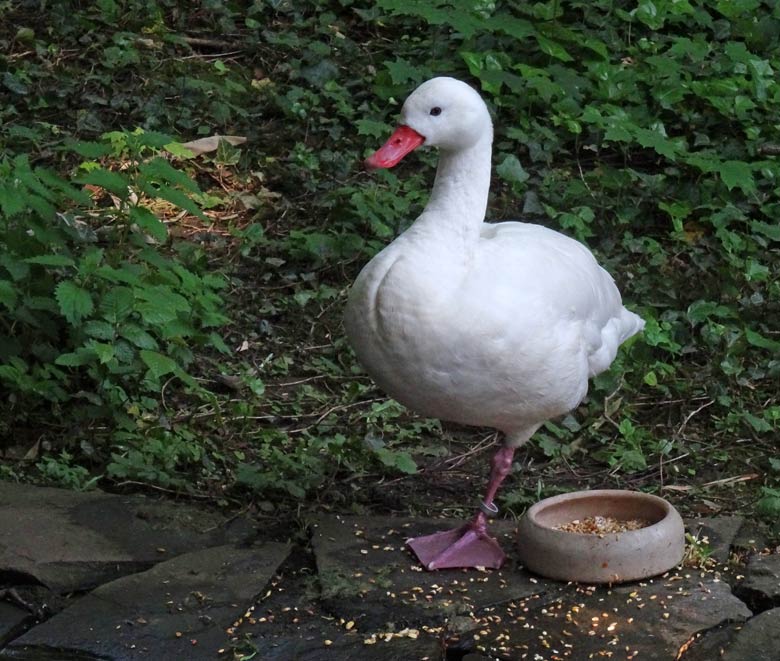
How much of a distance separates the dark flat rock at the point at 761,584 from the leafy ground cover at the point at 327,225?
51 centimetres

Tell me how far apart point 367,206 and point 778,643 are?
358 centimetres

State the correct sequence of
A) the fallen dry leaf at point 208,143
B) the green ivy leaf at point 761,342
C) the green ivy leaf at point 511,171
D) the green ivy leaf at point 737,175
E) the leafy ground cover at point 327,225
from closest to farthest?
the leafy ground cover at point 327,225, the green ivy leaf at point 761,342, the green ivy leaf at point 737,175, the green ivy leaf at point 511,171, the fallen dry leaf at point 208,143

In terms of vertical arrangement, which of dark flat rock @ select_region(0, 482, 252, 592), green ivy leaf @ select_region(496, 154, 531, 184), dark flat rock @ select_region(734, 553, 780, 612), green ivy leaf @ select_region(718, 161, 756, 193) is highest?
green ivy leaf @ select_region(718, 161, 756, 193)

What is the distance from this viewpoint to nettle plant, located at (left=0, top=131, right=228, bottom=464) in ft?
15.9

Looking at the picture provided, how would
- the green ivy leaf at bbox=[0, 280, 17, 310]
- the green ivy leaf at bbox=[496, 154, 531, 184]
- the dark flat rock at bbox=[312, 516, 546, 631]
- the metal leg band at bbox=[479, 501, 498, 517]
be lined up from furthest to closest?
the green ivy leaf at bbox=[496, 154, 531, 184] < the green ivy leaf at bbox=[0, 280, 17, 310] < the metal leg band at bbox=[479, 501, 498, 517] < the dark flat rock at bbox=[312, 516, 546, 631]

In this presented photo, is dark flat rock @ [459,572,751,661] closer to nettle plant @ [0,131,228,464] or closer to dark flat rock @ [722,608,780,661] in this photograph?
dark flat rock @ [722,608,780,661]

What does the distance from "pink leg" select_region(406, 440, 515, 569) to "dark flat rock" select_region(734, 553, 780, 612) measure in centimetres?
78

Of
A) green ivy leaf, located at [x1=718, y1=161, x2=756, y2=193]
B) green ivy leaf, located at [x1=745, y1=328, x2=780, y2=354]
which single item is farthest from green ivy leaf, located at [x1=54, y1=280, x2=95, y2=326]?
green ivy leaf, located at [x1=718, y1=161, x2=756, y2=193]

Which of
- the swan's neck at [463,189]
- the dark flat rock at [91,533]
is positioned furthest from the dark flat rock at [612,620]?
the swan's neck at [463,189]

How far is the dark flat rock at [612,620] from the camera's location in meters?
3.69

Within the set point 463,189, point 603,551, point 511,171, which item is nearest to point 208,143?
point 511,171

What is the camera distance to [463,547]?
4242 mm

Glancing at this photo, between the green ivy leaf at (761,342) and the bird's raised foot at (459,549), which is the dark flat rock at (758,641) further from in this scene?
the green ivy leaf at (761,342)

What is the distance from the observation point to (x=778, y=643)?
3.69 meters
